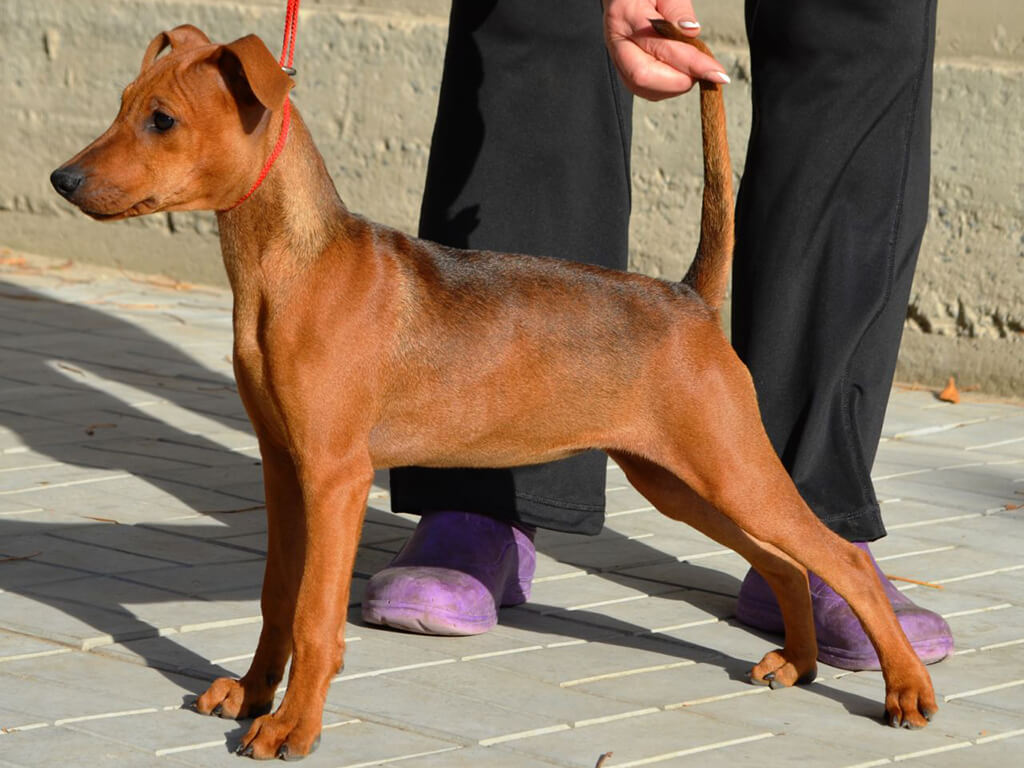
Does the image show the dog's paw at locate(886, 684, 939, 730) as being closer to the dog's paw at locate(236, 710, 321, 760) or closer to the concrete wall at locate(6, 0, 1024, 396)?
the dog's paw at locate(236, 710, 321, 760)

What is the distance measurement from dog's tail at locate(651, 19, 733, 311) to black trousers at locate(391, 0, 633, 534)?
2.13 ft

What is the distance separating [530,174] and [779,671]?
4.50ft

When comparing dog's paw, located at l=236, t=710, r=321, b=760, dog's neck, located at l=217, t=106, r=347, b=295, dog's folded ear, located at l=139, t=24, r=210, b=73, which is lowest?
dog's paw, located at l=236, t=710, r=321, b=760

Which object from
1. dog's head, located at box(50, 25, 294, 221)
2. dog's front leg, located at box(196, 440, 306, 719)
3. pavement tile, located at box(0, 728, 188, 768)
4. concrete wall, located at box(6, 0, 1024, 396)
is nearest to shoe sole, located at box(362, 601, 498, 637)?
dog's front leg, located at box(196, 440, 306, 719)

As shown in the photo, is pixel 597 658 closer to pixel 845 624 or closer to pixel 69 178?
pixel 845 624

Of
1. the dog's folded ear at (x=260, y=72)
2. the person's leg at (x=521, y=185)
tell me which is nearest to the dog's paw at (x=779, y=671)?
the person's leg at (x=521, y=185)

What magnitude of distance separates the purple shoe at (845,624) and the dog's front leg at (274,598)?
3.82 feet

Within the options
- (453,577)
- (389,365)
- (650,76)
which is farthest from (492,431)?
(650,76)

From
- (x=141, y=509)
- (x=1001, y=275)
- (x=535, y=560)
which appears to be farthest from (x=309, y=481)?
(x=1001, y=275)

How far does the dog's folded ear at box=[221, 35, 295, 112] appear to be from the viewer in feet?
9.21

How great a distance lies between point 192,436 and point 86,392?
72 centimetres

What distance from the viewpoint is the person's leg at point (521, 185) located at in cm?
396

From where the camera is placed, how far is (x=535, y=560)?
13.5 feet

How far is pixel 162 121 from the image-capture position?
9.46 ft
